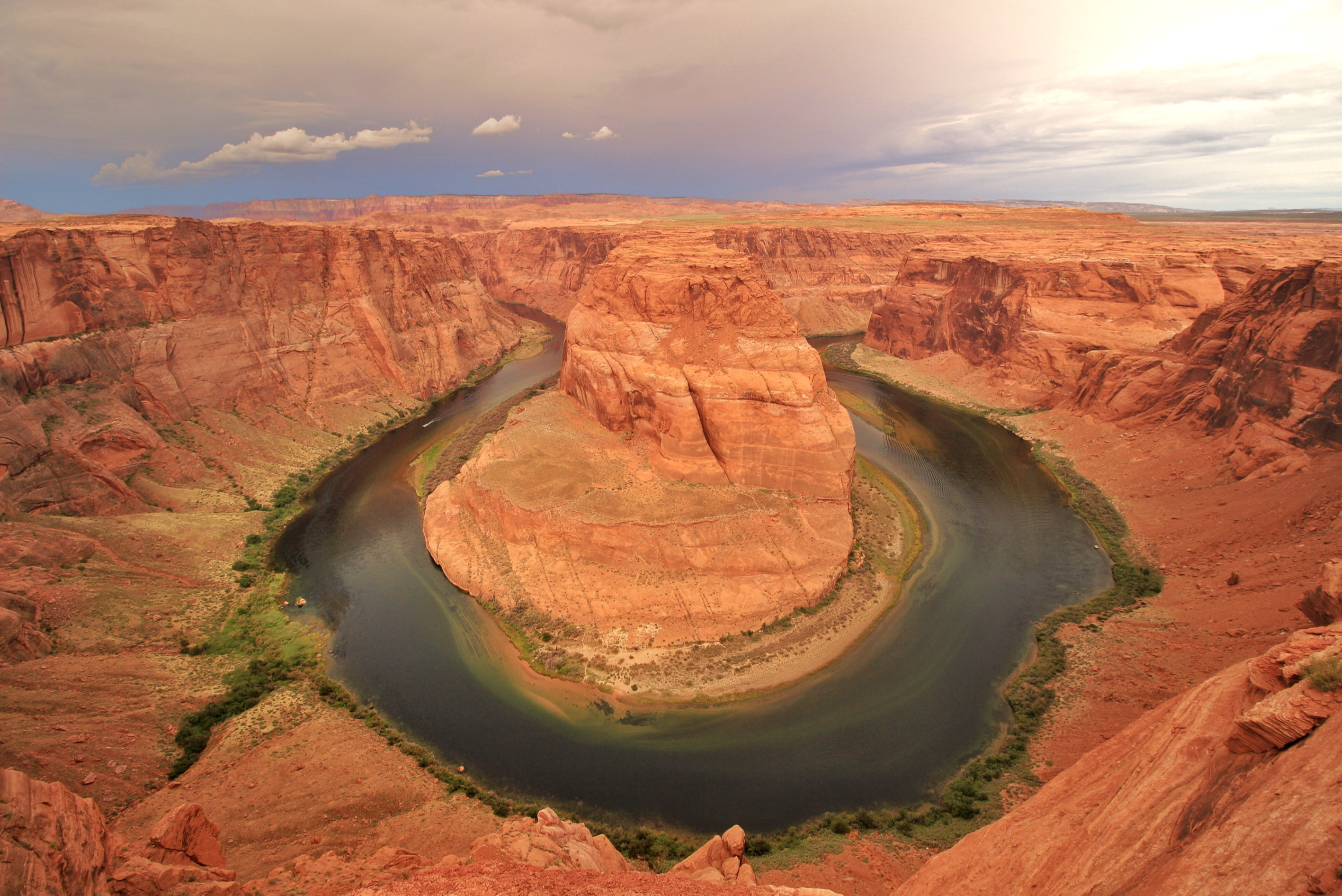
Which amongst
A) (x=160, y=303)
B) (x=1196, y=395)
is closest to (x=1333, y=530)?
(x=1196, y=395)

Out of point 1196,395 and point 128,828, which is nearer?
point 128,828

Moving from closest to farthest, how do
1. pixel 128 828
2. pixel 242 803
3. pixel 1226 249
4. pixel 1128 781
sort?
pixel 1128 781 < pixel 128 828 < pixel 242 803 < pixel 1226 249

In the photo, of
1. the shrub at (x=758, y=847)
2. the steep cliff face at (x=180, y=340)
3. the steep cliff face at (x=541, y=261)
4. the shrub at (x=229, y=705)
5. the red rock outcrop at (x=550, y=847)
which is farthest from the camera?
the steep cliff face at (x=541, y=261)

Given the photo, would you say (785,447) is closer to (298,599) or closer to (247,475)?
(298,599)

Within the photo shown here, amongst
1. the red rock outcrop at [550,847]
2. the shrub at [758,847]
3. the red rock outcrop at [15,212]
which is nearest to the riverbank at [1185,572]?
the shrub at [758,847]

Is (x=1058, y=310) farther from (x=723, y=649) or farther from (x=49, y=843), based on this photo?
(x=49, y=843)

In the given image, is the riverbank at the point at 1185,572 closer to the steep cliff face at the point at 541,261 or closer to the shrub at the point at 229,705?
the shrub at the point at 229,705
